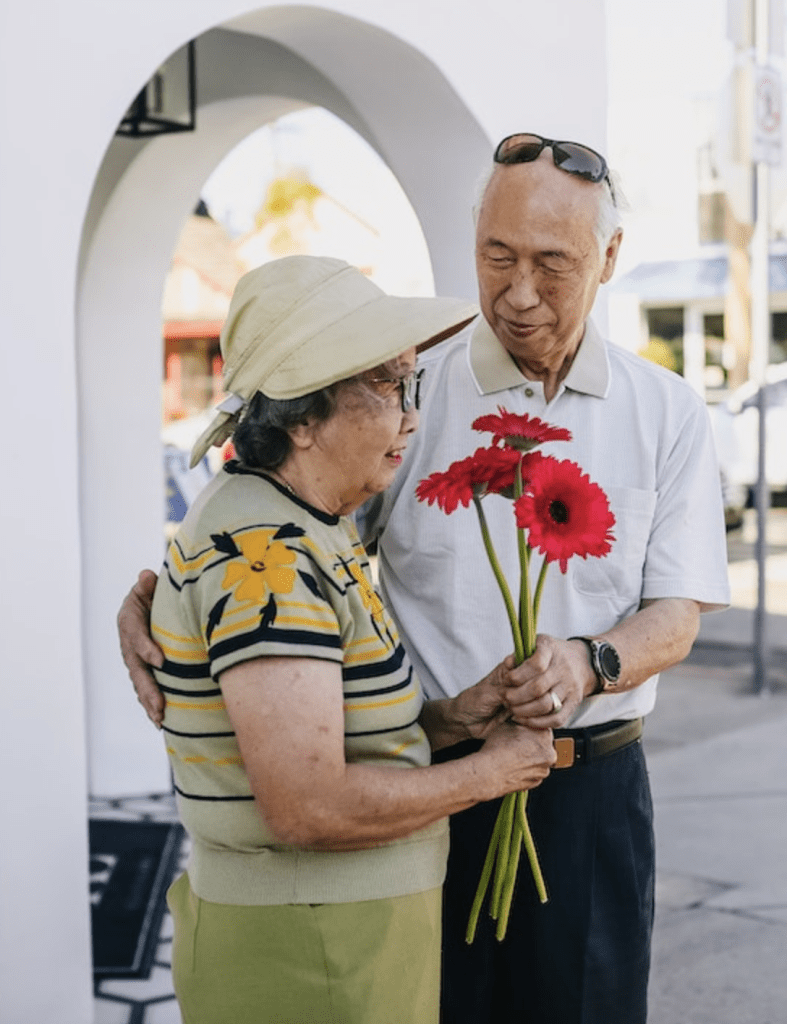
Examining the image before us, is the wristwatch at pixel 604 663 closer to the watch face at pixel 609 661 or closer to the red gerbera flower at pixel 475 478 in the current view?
the watch face at pixel 609 661

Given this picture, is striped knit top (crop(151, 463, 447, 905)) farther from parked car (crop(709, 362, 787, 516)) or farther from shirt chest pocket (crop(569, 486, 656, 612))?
parked car (crop(709, 362, 787, 516))

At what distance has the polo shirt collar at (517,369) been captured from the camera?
2.43m

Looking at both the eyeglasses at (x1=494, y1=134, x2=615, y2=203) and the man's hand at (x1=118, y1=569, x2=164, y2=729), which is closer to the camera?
the man's hand at (x1=118, y1=569, x2=164, y2=729)

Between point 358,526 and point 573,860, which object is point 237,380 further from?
point 573,860

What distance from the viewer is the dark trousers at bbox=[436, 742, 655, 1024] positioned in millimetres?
2377

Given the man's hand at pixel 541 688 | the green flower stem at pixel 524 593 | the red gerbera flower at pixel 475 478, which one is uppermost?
the red gerbera flower at pixel 475 478

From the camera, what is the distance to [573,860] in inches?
94.0

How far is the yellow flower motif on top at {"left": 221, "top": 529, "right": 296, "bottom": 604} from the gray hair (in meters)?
0.88

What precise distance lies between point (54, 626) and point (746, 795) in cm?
403

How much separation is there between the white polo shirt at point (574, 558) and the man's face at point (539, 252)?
0.28ft

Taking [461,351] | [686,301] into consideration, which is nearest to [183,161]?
[461,351]

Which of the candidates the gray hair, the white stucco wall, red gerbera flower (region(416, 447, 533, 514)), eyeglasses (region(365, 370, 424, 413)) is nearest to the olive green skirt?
red gerbera flower (region(416, 447, 533, 514))

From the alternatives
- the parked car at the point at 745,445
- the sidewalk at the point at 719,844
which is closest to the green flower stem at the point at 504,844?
the sidewalk at the point at 719,844

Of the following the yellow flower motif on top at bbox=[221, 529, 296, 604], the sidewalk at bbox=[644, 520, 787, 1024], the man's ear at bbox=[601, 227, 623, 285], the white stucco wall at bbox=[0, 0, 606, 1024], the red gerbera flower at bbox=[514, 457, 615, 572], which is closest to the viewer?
the yellow flower motif on top at bbox=[221, 529, 296, 604]
